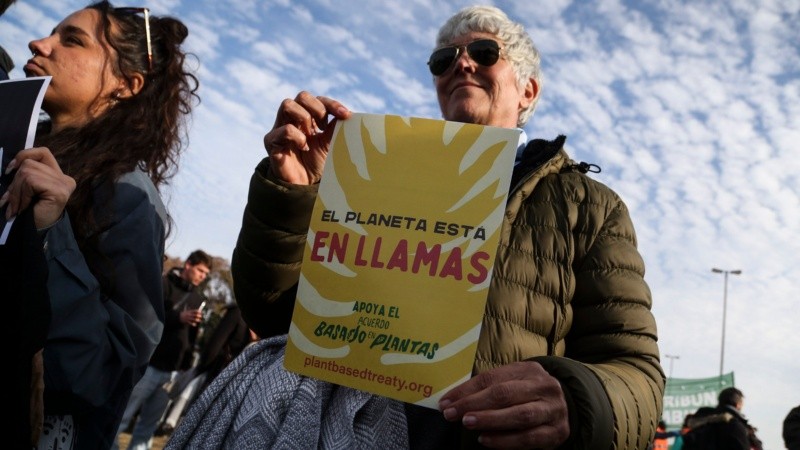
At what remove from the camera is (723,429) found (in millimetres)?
6992

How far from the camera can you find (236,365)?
154 cm

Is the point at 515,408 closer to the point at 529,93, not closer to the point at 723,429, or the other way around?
the point at 529,93

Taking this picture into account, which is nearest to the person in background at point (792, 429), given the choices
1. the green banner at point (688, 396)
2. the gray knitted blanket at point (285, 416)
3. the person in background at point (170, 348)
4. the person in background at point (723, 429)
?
the person in background at point (723, 429)

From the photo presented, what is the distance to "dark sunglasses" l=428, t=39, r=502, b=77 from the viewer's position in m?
1.85

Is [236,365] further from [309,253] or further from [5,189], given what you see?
[5,189]

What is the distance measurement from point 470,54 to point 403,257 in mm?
815

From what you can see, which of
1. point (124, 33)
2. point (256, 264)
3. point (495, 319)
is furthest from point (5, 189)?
point (495, 319)

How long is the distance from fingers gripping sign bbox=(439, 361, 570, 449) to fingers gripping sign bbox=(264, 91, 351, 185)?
2.22 ft

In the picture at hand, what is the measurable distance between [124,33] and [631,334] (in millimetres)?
1930

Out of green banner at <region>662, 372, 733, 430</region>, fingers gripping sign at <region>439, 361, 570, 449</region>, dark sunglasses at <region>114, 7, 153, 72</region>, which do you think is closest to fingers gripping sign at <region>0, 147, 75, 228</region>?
dark sunglasses at <region>114, 7, 153, 72</region>

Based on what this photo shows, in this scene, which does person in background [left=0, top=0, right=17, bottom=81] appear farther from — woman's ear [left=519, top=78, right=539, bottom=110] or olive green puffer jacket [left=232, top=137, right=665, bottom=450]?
woman's ear [left=519, top=78, right=539, bottom=110]

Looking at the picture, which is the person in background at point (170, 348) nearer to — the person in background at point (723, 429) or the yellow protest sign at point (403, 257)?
the yellow protest sign at point (403, 257)

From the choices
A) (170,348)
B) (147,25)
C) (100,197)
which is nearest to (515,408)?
(100,197)

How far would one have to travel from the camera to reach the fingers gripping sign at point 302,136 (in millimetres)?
1523
